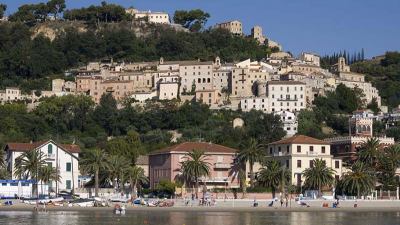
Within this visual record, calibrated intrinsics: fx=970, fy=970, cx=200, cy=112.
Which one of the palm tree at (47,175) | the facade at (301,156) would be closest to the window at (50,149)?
the palm tree at (47,175)

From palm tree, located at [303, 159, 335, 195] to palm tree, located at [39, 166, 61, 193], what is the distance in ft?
81.8

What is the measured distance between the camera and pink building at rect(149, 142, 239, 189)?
9931cm

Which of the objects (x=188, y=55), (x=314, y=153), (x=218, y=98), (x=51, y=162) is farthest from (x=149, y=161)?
(x=188, y=55)

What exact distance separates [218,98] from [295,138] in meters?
66.7

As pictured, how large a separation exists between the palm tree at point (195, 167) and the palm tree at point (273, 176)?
5.55m

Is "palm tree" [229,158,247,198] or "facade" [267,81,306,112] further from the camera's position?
"facade" [267,81,306,112]

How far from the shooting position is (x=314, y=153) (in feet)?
328

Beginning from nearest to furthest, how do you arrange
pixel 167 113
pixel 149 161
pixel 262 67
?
pixel 149 161
pixel 167 113
pixel 262 67

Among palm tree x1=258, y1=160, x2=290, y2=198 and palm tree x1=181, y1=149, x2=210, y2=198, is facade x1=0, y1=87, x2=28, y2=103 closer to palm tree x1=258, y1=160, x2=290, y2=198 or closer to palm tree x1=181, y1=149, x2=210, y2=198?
palm tree x1=181, y1=149, x2=210, y2=198

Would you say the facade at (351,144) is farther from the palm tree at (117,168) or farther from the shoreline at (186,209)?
the palm tree at (117,168)

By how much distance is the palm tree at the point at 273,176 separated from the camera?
92562 mm

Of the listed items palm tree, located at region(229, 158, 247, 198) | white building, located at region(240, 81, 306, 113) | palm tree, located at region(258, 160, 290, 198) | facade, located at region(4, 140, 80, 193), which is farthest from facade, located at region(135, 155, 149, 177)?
white building, located at region(240, 81, 306, 113)

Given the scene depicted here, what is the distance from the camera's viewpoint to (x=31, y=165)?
3760 inches

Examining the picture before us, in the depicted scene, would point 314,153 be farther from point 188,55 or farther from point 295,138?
point 188,55
